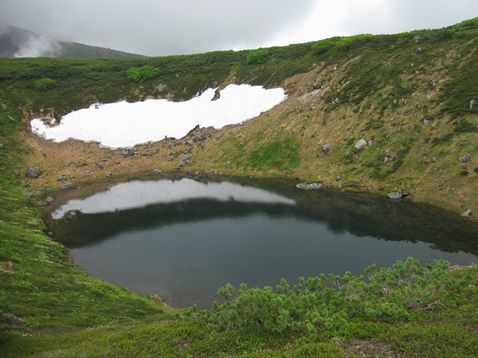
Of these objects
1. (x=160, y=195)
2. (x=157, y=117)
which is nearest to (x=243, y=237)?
(x=160, y=195)

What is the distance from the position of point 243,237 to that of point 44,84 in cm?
9804

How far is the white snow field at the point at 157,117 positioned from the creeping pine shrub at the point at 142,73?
14082 millimetres

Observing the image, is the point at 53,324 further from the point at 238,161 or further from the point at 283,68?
the point at 283,68

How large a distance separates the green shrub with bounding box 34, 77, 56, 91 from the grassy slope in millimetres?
2174

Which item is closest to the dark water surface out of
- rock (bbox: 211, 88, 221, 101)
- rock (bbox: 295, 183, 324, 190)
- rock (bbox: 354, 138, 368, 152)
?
rock (bbox: 295, 183, 324, 190)

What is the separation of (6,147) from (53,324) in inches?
3078

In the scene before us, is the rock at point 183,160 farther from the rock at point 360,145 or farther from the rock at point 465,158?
the rock at point 465,158

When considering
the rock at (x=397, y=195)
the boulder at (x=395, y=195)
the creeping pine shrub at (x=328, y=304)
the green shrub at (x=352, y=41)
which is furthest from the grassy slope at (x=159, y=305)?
the boulder at (x=395, y=195)

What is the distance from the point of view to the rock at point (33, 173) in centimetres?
8400

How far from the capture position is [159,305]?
115ft

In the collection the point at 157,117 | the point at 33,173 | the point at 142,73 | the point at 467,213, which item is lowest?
the point at 467,213

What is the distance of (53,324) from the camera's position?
2595 centimetres

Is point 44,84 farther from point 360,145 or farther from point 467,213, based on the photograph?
point 467,213

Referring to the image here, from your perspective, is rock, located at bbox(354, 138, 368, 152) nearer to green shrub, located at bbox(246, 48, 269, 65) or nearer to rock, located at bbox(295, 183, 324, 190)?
rock, located at bbox(295, 183, 324, 190)
